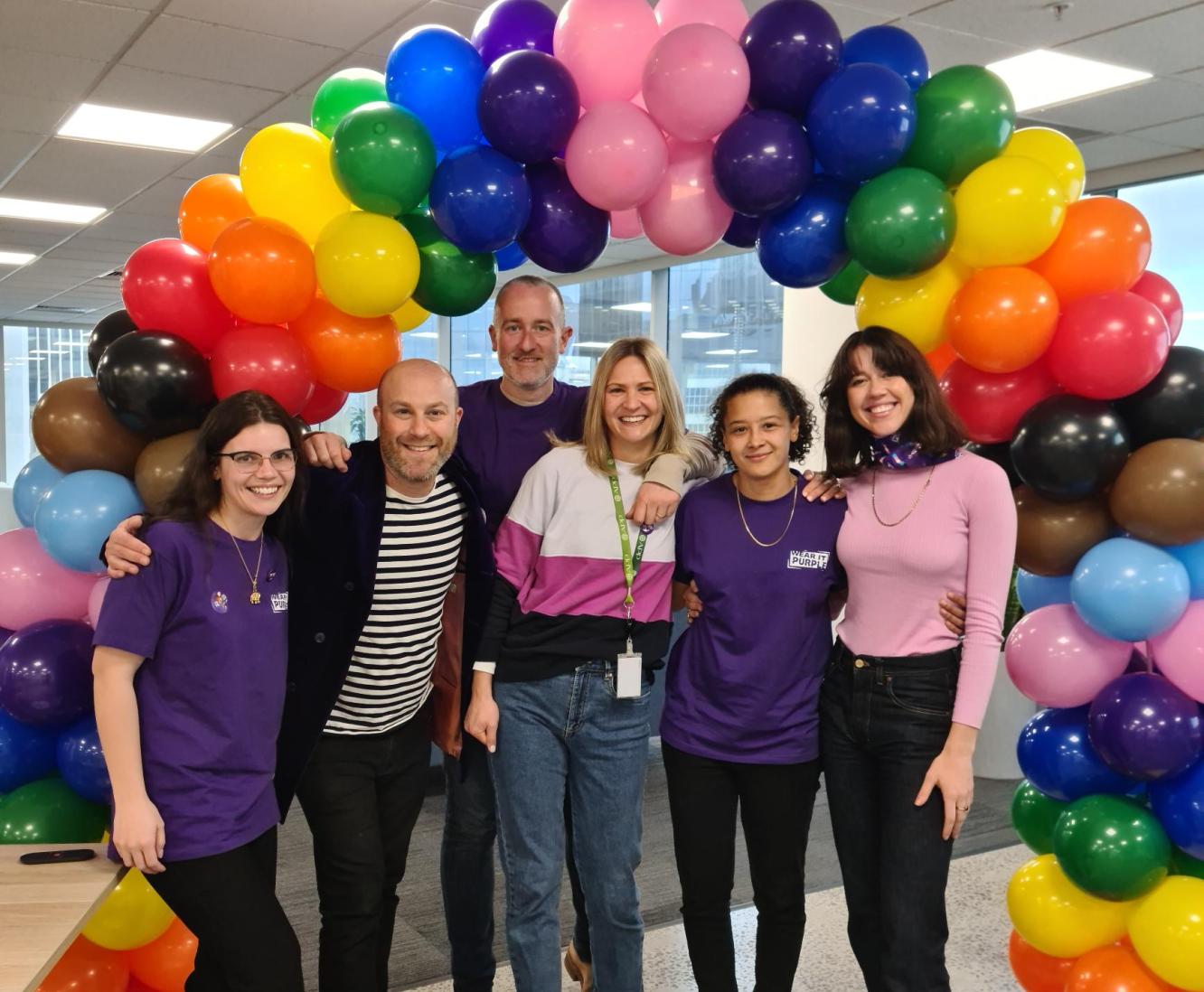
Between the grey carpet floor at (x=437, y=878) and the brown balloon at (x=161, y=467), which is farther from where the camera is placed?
the grey carpet floor at (x=437, y=878)

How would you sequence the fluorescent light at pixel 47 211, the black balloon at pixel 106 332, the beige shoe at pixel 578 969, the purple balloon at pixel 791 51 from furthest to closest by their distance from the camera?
the fluorescent light at pixel 47 211
the beige shoe at pixel 578 969
the black balloon at pixel 106 332
the purple balloon at pixel 791 51

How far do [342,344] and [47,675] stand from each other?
2.96 ft

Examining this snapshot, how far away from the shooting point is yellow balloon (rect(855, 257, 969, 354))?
2.29 m

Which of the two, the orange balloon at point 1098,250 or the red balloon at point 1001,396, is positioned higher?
the orange balloon at point 1098,250

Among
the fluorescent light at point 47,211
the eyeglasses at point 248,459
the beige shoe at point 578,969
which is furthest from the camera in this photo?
the fluorescent light at point 47,211

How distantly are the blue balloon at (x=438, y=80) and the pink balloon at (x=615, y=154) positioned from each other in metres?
0.26

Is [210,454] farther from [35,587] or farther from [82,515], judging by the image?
[35,587]

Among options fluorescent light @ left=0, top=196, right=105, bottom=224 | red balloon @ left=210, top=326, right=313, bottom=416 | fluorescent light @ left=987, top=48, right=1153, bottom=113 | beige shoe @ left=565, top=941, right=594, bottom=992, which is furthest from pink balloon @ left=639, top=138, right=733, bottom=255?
fluorescent light @ left=0, top=196, right=105, bottom=224

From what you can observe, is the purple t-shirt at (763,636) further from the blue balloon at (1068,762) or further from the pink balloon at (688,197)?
the pink balloon at (688,197)

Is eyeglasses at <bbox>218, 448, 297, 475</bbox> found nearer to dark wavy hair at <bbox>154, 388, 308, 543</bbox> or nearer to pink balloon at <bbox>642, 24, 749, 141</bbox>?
dark wavy hair at <bbox>154, 388, 308, 543</bbox>

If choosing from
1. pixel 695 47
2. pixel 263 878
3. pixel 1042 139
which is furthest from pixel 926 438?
pixel 263 878

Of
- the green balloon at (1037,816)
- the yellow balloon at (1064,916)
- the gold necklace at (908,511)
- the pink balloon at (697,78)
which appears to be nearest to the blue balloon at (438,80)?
the pink balloon at (697,78)

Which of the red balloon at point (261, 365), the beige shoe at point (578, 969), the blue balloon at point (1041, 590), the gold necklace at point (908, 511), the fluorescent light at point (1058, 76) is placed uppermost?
the fluorescent light at point (1058, 76)

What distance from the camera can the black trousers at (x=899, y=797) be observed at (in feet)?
6.57
